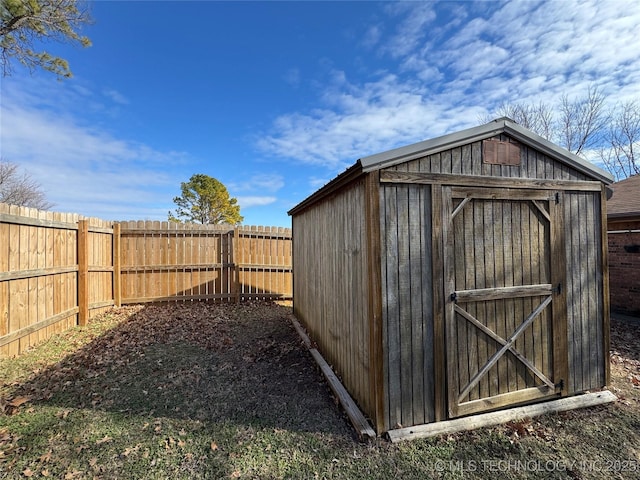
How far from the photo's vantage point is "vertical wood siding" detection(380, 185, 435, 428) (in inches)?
103

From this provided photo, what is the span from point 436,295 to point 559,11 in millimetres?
6240

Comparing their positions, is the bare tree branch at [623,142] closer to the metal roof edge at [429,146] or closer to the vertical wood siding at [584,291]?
the vertical wood siding at [584,291]

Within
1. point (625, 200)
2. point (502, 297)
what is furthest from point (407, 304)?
point (625, 200)

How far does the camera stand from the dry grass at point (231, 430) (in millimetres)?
2199

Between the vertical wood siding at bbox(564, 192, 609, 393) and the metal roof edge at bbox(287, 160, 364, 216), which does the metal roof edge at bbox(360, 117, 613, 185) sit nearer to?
the metal roof edge at bbox(287, 160, 364, 216)

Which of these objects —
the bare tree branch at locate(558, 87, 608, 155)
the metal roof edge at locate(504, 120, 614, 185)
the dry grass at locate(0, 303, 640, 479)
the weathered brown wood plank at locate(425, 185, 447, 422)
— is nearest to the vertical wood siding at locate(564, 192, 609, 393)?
the metal roof edge at locate(504, 120, 614, 185)

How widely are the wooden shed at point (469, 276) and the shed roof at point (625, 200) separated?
13.6 feet

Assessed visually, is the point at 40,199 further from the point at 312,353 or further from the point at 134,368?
the point at 312,353

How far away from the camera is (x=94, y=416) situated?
284 centimetres

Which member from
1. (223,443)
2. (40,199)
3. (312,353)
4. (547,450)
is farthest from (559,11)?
(40,199)

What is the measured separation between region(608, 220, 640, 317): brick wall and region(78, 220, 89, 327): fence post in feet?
39.6

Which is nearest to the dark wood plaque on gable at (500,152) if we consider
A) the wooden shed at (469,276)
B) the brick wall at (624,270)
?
the wooden shed at (469,276)

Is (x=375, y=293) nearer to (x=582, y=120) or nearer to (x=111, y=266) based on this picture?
(x=111, y=266)

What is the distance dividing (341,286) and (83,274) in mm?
5795
